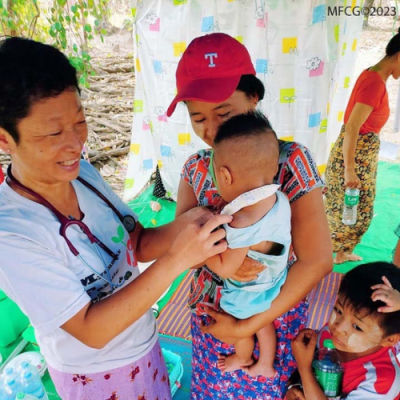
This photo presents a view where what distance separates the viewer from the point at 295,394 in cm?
140

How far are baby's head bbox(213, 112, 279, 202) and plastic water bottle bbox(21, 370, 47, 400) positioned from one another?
2.02 m

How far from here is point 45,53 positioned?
106cm

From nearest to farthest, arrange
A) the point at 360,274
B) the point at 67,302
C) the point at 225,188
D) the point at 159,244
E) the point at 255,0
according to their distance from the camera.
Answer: the point at 67,302 → the point at 225,188 → the point at 360,274 → the point at 159,244 → the point at 255,0

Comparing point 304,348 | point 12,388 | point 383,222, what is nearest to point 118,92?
point 383,222

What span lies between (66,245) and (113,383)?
0.58 meters

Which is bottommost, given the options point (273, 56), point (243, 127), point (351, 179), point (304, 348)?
point (351, 179)

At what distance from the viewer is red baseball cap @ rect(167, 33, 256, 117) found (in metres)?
1.28

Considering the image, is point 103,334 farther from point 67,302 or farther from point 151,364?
point 151,364

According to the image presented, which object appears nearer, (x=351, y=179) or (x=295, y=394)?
(x=295, y=394)

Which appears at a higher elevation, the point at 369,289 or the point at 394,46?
the point at 394,46

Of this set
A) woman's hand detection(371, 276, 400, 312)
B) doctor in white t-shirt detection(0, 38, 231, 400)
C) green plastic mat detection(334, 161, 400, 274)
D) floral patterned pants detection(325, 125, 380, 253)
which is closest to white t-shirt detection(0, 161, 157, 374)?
doctor in white t-shirt detection(0, 38, 231, 400)

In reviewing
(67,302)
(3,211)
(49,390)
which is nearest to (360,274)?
(67,302)

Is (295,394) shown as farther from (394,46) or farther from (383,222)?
(383,222)

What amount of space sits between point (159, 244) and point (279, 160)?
0.59m
